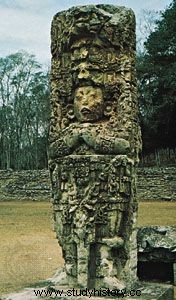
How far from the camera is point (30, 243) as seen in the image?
13.5 m

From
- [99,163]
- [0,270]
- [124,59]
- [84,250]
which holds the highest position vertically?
[124,59]

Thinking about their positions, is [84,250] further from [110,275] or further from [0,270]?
[0,270]

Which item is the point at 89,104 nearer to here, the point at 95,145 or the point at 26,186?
the point at 95,145

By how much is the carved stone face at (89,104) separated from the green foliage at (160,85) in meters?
24.4

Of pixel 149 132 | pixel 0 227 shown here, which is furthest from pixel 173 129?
pixel 0 227

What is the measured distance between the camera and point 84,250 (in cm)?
646

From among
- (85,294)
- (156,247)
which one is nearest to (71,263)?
(85,294)

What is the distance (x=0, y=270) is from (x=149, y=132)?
23337mm

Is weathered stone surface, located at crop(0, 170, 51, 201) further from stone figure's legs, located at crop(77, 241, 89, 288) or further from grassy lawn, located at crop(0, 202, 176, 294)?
stone figure's legs, located at crop(77, 241, 89, 288)

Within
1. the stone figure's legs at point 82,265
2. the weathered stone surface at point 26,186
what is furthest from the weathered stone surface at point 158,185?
the stone figure's legs at point 82,265

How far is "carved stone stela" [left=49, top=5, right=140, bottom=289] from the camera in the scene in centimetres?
651

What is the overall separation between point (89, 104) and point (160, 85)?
25.6 metres

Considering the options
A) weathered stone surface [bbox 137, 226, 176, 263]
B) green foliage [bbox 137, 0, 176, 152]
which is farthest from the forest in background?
weathered stone surface [bbox 137, 226, 176, 263]

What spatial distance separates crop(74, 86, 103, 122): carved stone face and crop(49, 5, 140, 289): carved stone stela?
1 centimetres
